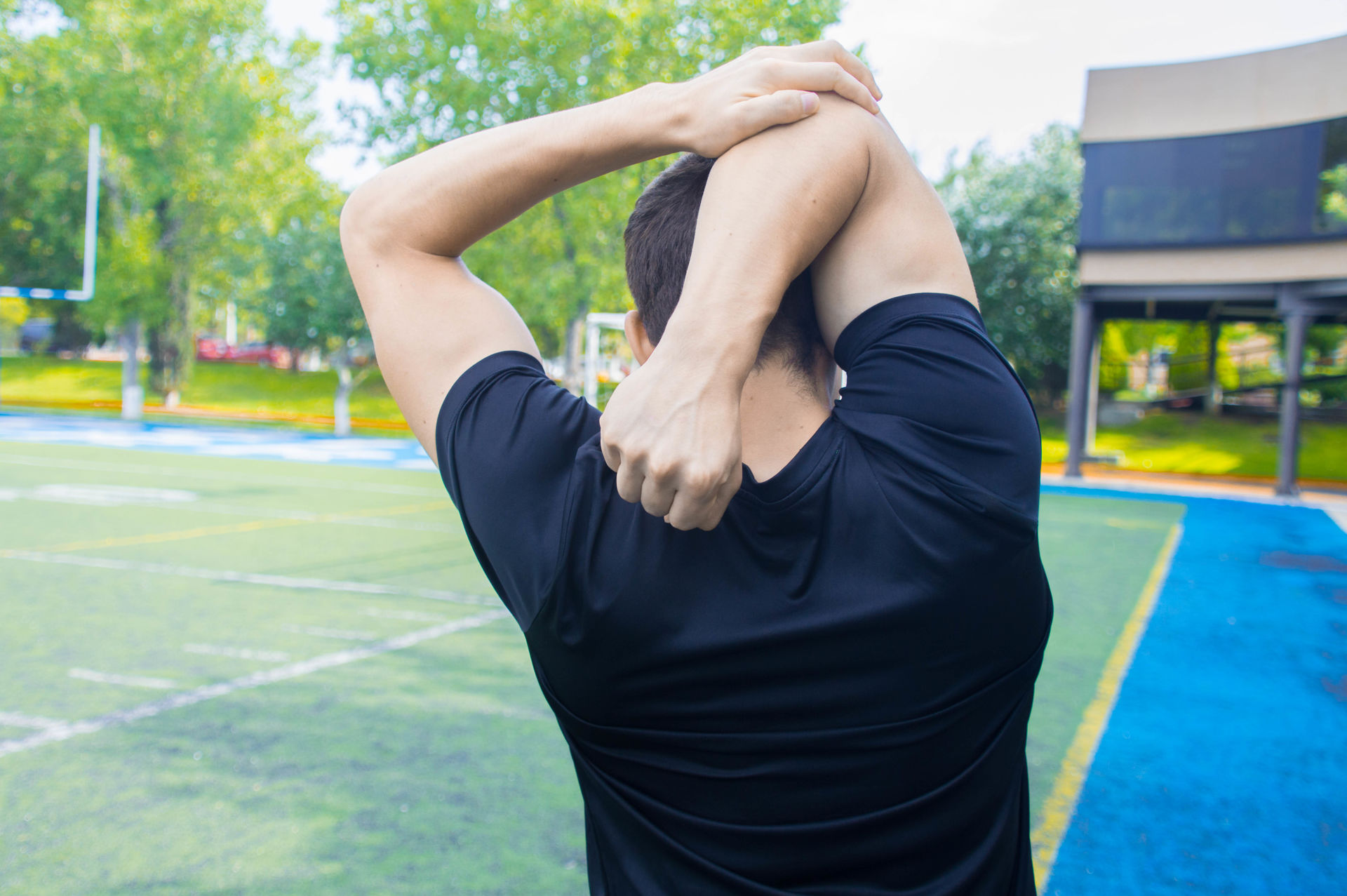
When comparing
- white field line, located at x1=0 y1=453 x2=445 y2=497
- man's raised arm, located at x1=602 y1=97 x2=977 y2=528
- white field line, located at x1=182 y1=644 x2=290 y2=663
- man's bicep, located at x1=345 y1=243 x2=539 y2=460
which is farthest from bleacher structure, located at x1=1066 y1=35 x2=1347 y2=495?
man's bicep, located at x1=345 y1=243 x2=539 y2=460

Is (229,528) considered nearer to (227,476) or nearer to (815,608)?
(227,476)

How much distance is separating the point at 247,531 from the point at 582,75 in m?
19.5

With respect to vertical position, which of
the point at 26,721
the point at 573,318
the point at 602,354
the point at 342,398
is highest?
the point at 573,318

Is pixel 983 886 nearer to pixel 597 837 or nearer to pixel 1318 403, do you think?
pixel 597 837

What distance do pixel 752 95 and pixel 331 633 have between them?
6229 mm

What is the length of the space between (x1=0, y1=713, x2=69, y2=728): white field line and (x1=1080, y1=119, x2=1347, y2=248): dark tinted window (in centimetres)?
1777

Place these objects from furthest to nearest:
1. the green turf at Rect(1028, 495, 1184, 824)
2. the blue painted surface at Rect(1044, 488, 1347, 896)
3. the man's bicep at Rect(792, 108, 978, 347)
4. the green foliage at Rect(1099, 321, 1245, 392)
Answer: the green foliage at Rect(1099, 321, 1245, 392), the green turf at Rect(1028, 495, 1184, 824), the blue painted surface at Rect(1044, 488, 1347, 896), the man's bicep at Rect(792, 108, 978, 347)

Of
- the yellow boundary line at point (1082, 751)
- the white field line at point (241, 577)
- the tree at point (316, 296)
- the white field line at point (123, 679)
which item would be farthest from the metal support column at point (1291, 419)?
the tree at point (316, 296)

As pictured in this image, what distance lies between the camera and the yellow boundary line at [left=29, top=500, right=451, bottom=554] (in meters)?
9.34

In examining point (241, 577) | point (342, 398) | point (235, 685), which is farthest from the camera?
point (342, 398)

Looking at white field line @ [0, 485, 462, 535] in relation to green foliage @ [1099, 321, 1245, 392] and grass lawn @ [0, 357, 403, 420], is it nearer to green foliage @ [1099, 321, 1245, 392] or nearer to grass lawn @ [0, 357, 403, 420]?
grass lawn @ [0, 357, 403, 420]

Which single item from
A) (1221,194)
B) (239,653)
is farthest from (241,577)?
(1221,194)

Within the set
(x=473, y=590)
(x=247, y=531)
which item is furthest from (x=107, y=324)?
(x=473, y=590)

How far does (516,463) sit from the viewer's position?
3.18 feet
